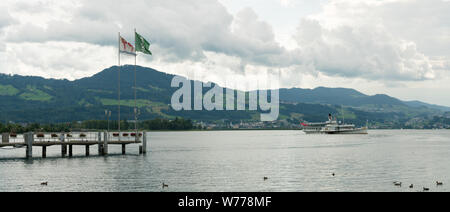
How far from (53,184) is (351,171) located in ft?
126

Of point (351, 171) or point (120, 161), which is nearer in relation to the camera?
point (351, 171)

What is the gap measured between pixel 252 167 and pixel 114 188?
26.5 meters

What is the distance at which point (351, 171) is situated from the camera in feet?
203

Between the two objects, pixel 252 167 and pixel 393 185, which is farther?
pixel 252 167

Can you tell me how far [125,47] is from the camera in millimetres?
73125

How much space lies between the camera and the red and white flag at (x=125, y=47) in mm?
72562

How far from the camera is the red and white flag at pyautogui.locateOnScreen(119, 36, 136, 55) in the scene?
Result: 72562mm

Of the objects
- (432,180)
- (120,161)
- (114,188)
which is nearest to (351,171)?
(432,180)

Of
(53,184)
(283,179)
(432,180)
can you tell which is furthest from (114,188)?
(432,180)

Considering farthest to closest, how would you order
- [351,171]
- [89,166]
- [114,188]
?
[89,166], [351,171], [114,188]

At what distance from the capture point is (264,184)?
4972 centimetres
